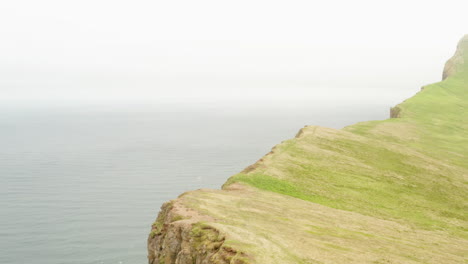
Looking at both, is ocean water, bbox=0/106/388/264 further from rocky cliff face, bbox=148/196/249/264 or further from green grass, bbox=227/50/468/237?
rocky cliff face, bbox=148/196/249/264

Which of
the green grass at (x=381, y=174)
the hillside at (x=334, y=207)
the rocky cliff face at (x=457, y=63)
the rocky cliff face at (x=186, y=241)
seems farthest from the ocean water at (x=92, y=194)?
the rocky cliff face at (x=457, y=63)

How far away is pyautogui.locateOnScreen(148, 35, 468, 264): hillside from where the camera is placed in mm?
25984

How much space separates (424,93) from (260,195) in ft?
350

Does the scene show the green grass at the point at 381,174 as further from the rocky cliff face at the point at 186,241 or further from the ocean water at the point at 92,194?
the ocean water at the point at 92,194

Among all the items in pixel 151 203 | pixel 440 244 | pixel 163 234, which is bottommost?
pixel 151 203

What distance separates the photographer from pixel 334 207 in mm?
41219

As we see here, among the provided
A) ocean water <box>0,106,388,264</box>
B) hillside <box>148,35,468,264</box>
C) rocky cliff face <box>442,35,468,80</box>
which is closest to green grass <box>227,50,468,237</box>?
hillside <box>148,35,468,264</box>

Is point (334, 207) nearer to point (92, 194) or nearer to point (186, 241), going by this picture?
point (186, 241)

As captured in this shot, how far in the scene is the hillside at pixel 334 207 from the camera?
26.0m

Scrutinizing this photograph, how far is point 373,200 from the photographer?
44.9 meters

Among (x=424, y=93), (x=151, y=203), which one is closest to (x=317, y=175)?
(x=151, y=203)

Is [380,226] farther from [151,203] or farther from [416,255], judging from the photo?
[151,203]

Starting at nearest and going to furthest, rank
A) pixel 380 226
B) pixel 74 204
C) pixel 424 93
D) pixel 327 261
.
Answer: pixel 327 261 → pixel 380 226 → pixel 74 204 → pixel 424 93

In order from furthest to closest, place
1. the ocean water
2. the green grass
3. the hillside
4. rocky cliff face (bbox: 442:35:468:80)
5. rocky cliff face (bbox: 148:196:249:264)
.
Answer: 1. rocky cliff face (bbox: 442:35:468:80)
2. the ocean water
3. the green grass
4. the hillside
5. rocky cliff face (bbox: 148:196:249:264)
